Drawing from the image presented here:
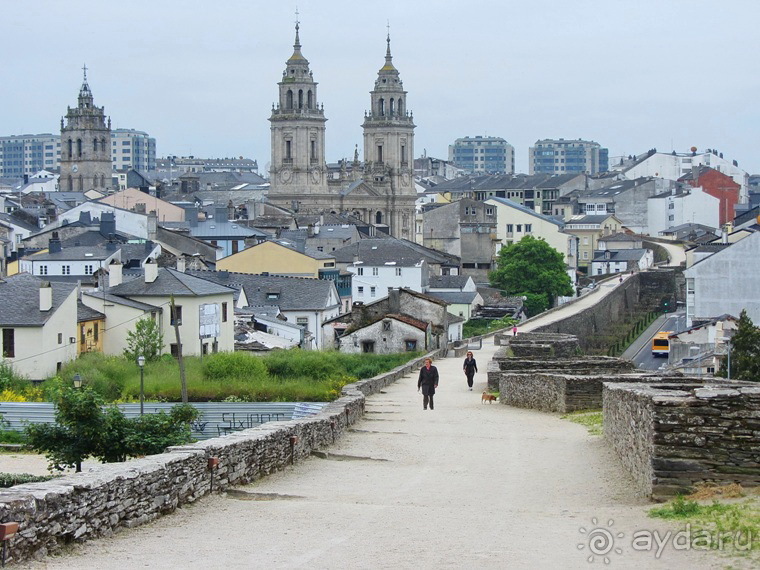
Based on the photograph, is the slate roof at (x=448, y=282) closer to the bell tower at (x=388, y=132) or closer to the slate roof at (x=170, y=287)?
the slate roof at (x=170, y=287)

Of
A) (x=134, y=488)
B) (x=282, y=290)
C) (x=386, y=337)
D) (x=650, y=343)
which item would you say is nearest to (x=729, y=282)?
(x=650, y=343)

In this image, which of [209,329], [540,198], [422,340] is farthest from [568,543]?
[540,198]

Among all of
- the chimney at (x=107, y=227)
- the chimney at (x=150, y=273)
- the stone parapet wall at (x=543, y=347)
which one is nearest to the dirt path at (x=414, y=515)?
the stone parapet wall at (x=543, y=347)

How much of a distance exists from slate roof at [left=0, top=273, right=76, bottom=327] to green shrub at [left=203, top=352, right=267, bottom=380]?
7.43m

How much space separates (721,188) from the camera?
6270 inches

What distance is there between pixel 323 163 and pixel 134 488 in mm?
148107

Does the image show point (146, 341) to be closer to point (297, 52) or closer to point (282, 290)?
point (282, 290)

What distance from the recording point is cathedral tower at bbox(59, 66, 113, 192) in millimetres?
186500

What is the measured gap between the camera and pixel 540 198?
175500mm

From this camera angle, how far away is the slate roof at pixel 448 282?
87.3m

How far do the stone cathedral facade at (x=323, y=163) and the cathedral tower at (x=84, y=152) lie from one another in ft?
115

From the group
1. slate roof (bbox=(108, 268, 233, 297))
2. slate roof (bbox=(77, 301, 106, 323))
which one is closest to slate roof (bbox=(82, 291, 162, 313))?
slate roof (bbox=(108, 268, 233, 297))

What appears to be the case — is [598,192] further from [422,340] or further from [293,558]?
[293,558]

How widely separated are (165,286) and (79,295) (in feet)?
11.0
